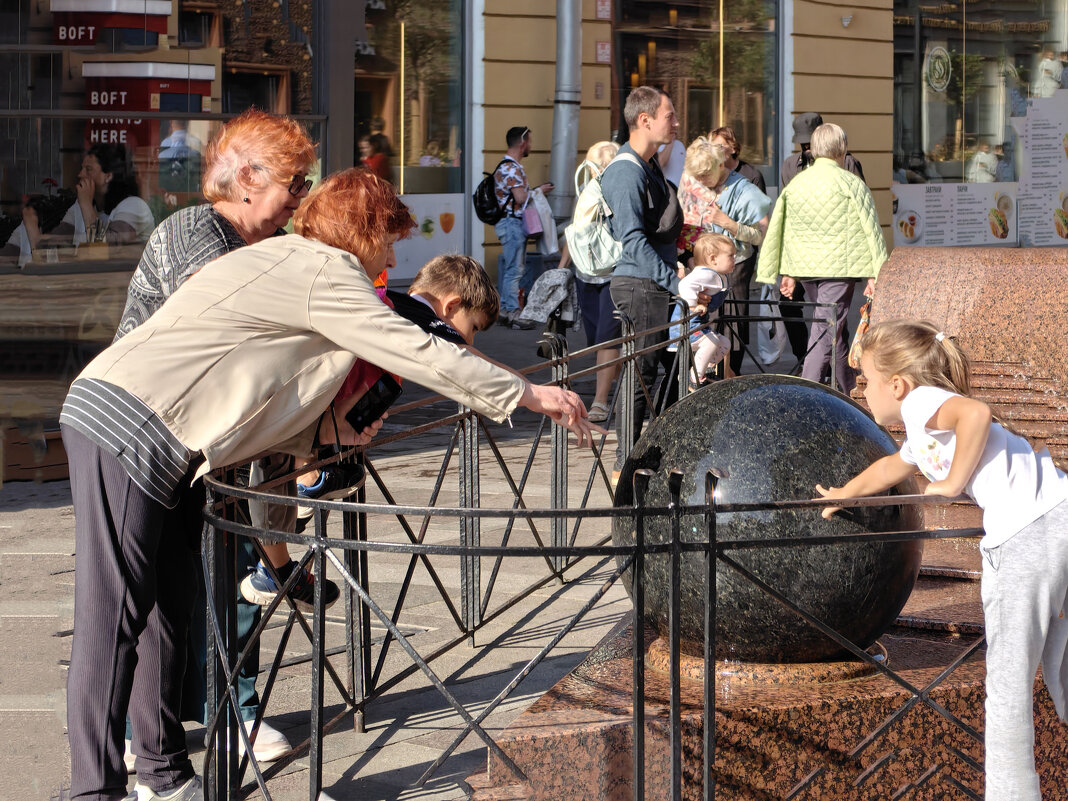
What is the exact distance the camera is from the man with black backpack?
15.1 meters

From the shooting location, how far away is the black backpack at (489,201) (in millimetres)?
15164

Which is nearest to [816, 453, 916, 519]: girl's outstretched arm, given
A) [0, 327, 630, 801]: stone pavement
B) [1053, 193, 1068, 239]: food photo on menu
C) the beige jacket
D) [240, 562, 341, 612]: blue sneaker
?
[0, 327, 630, 801]: stone pavement

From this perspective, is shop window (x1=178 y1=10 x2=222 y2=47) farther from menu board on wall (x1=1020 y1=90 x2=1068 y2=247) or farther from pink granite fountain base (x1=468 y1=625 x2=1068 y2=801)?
menu board on wall (x1=1020 y1=90 x2=1068 y2=247)

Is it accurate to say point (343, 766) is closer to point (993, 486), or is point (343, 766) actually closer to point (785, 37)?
point (993, 486)

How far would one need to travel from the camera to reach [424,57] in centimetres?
Answer: 1662

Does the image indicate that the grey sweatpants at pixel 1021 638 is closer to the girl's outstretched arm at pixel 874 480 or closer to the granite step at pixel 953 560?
the girl's outstretched arm at pixel 874 480

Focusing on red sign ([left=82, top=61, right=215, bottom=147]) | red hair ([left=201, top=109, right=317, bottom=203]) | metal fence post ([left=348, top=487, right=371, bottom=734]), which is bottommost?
metal fence post ([left=348, top=487, right=371, bottom=734])

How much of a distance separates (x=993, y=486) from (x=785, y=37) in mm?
16848

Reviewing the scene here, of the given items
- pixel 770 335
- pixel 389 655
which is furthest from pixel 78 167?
pixel 770 335

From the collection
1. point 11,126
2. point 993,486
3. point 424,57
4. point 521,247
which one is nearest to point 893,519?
point 993,486

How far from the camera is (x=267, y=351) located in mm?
3592

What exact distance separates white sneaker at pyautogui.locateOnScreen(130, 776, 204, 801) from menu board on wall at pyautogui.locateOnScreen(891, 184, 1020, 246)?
18.4 m

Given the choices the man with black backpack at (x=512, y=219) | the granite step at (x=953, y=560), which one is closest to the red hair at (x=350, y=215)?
the granite step at (x=953, y=560)

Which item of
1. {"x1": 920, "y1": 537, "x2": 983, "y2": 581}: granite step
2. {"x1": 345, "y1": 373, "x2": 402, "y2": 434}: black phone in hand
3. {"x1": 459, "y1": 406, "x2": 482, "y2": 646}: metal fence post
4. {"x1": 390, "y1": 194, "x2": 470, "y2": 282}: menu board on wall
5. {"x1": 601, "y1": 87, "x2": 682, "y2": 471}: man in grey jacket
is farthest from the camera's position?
{"x1": 390, "y1": 194, "x2": 470, "y2": 282}: menu board on wall
